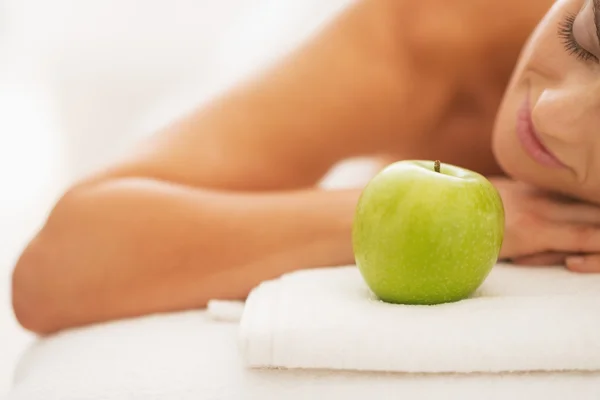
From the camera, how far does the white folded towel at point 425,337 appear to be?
58cm

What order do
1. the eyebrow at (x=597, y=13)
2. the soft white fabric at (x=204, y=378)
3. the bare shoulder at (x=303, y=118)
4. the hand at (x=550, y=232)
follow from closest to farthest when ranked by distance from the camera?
1. the soft white fabric at (x=204, y=378)
2. the eyebrow at (x=597, y=13)
3. the hand at (x=550, y=232)
4. the bare shoulder at (x=303, y=118)

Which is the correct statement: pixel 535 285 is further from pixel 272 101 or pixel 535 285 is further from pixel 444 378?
pixel 272 101

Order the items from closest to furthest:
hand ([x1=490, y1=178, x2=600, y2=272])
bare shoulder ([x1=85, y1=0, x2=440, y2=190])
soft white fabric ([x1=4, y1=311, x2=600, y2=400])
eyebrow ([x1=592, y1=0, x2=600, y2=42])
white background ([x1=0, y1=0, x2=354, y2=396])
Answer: soft white fabric ([x1=4, y1=311, x2=600, y2=400]) → eyebrow ([x1=592, y1=0, x2=600, y2=42]) → hand ([x1=490, y1=178, x2=600, y2=272]) → bare shoulder ([x1=85, y1=0, x2=440, y2=190]) → white background ([x1=0, y1=0, x2=354, y2=396])

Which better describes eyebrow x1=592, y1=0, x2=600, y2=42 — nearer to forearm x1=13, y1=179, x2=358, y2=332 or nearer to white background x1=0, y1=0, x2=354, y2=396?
forearm x1=13, y1=179, x2=358, y2=332

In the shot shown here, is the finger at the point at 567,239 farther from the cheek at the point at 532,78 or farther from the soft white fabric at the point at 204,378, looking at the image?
the soft white fabric at the point at 204,378

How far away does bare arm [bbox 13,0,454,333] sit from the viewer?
32.2 inches

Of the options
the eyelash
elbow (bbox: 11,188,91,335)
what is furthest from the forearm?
the eyelash

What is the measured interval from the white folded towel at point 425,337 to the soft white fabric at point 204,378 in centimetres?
1

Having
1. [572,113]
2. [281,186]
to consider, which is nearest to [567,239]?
[572,113]

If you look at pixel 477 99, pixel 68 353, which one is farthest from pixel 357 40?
pixel 68 353

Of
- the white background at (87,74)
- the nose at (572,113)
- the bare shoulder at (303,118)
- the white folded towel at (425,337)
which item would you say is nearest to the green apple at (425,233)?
the white folded towel at (425,337)

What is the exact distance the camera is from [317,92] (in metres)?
0.99

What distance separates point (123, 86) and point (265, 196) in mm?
919

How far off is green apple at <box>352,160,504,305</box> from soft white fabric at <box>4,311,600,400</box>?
0.31ft
